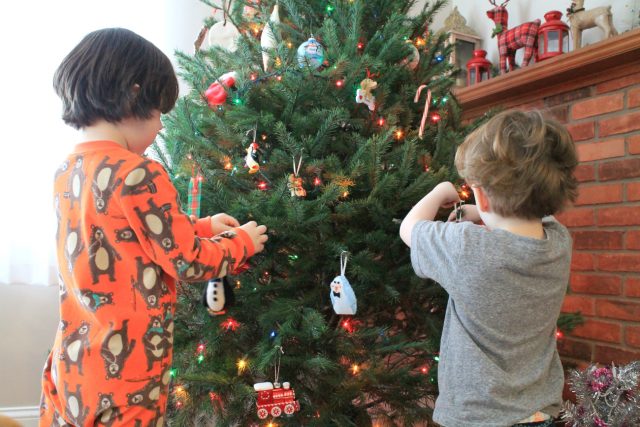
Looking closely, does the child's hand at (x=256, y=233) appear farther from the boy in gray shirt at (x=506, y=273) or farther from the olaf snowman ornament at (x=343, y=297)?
the boy in gray shirt at (x=506, y=273)

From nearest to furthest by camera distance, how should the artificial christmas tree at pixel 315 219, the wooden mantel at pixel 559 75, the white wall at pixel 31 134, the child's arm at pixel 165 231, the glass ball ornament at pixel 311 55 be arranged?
the child's arm at pixel 165 231
the artificial christmas tree at pixel 315 219
the glass ball ornament at pixel 311 55
the wooden mantel at pixel 559 75
the white wall at pixel 31 134

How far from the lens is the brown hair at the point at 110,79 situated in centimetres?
106

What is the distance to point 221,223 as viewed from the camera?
1.22 metres

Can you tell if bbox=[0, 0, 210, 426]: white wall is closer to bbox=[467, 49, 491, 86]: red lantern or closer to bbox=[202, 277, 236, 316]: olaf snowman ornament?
bbox=[202, 277, 236, 316]: olaf snowman ornament

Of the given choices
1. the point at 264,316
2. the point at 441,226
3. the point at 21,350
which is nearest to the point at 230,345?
the point at 264,316

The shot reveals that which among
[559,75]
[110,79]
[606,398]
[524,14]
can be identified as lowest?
[606,398]

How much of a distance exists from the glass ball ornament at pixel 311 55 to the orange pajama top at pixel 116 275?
59 centimetres

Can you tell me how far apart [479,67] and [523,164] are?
1.85m

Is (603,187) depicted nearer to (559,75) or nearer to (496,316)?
(559,75)

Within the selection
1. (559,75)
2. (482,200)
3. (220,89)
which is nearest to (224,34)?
(220,89)

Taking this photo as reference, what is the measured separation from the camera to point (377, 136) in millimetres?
1358

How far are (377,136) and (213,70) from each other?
1.93ft

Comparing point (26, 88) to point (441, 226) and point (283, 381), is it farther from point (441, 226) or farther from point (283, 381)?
point (441, 226)

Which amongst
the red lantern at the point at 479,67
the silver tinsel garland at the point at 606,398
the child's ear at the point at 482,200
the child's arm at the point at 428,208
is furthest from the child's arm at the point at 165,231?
the red lantern at the point at 479,67
